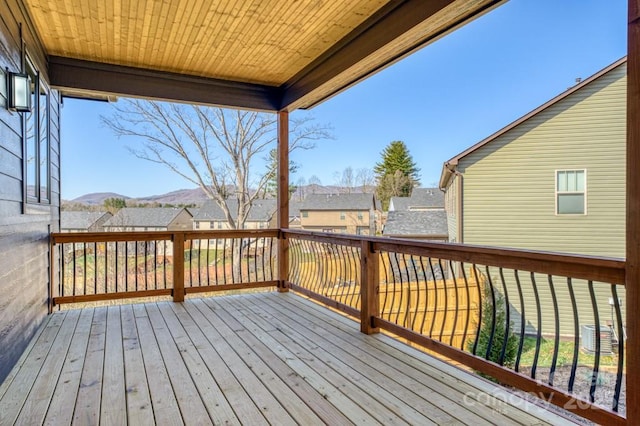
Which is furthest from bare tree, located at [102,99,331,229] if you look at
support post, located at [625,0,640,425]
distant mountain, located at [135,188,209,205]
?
support post, located at [625,0,640,425]

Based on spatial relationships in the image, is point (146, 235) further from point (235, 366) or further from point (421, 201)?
point (421, 201)

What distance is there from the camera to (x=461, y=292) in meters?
6.04

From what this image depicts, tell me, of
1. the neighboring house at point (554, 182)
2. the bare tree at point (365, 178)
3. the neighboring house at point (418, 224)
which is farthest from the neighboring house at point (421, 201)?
the neighboring house at point (554, 182)

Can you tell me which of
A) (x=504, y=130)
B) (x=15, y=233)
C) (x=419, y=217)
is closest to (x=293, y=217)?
(x=419, y=217)

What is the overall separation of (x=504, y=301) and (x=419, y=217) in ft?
16.9

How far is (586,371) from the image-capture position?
548cm

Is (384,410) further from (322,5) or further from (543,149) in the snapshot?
(543,149)

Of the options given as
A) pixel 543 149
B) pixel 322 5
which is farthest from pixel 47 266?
pixel 543 149

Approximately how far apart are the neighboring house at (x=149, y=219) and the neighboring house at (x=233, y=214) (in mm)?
1245

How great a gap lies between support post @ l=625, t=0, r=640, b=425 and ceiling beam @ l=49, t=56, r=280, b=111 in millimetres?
4554

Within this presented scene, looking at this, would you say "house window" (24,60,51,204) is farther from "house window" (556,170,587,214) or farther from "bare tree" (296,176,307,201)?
"bare tree" (296,176,307,201)

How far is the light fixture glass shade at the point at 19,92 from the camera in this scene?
277cm

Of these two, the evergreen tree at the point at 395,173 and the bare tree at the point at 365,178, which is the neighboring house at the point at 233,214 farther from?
the evergreen tree at the point at 395,173

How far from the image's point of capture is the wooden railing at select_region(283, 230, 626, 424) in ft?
6.31
